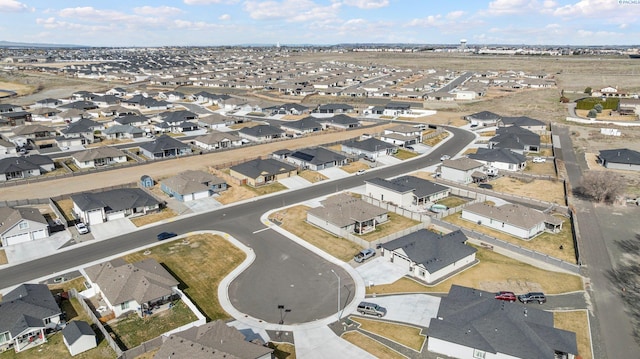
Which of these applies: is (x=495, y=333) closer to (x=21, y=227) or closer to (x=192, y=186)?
(x=192, y=186)

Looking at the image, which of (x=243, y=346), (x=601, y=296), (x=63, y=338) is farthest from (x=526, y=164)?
(x=63, y=338)

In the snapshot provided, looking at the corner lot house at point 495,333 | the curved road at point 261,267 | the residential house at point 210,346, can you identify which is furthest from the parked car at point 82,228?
the corner lot house at point 495,333

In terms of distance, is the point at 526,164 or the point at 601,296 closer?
the point at 601,296

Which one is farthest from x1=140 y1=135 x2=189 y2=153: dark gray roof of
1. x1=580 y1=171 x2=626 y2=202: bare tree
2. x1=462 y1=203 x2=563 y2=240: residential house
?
x1=580 y1=171 x2=626 y2=202: bare tree

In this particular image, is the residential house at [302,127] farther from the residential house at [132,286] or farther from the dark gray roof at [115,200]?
the residential house at [132,286]

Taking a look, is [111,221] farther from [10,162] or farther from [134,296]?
[10,162]

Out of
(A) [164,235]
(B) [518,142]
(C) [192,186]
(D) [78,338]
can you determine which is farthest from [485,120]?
(D) [78,338]
